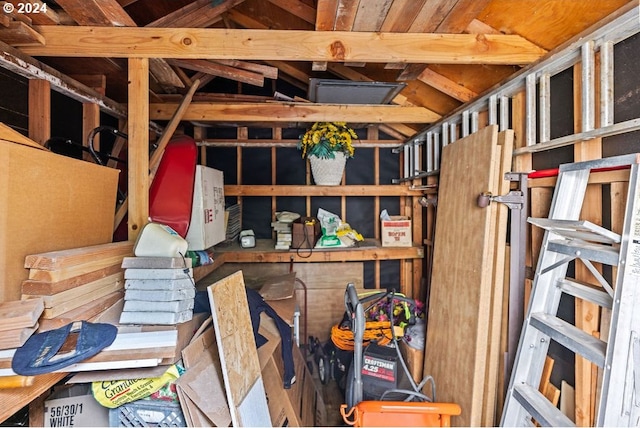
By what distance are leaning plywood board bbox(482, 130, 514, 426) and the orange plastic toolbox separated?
184 mm

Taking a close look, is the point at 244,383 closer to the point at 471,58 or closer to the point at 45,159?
the point at 45,159

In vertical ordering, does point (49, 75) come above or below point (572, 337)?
above

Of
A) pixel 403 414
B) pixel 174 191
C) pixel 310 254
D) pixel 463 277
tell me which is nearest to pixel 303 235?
pixel 310 254

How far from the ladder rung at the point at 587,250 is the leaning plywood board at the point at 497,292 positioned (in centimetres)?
31

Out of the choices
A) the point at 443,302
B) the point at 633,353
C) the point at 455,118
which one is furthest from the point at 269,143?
the point at 633,353

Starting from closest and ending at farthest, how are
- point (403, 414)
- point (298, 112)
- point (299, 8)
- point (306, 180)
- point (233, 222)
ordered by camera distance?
1. point (403, 414)
2. point (299, 8)
3. point (298, 112)
4. point (233, 222)
5. point (306, 180)

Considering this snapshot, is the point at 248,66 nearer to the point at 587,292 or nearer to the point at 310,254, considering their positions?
the point at 310,254

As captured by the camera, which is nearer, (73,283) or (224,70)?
(73,283)

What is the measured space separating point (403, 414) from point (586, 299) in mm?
1095

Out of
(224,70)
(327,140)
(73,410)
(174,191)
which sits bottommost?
(73,410)

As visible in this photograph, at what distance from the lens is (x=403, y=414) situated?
1.70m

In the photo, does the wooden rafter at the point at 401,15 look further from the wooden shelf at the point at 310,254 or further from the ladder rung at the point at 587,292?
the wooden shelf at the point at 310,254

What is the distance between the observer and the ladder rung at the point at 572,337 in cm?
109

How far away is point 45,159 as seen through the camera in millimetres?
1287
